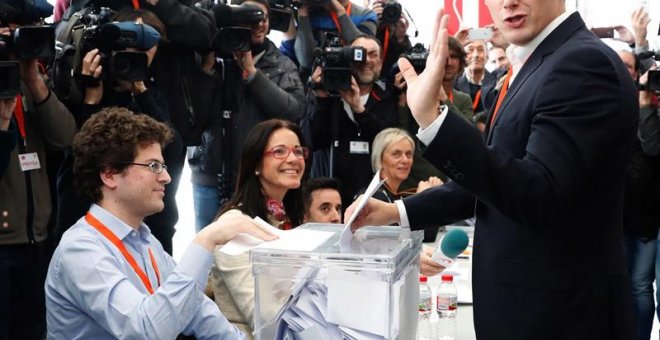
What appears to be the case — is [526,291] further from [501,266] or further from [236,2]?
[236,2]

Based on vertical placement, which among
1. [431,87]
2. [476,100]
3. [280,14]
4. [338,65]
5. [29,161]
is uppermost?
[431,87]

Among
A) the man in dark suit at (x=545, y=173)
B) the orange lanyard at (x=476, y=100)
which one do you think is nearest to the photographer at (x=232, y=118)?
the orange lanyard at (x=476, y=100)

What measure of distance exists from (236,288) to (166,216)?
116 cm

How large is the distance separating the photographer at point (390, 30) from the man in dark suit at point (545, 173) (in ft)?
11.2

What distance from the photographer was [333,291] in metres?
1.40

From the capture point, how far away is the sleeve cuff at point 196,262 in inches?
→ 74.2

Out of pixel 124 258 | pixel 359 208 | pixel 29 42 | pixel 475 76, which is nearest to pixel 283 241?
pixel 359 208

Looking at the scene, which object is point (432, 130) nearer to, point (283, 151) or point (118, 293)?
point (118, 293)

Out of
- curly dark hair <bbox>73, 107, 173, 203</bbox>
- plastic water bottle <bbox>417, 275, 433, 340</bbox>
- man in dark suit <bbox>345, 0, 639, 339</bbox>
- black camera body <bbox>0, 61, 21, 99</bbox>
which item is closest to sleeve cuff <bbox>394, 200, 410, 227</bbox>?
man in dark suit <bbox>345, 0, 639, 339</bbox>

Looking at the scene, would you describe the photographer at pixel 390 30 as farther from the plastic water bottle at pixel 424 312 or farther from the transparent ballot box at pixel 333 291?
the transparent ballot box at pixel 333 291

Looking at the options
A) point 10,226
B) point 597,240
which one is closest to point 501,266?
point 597,240

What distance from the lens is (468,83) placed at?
5910 millimetres

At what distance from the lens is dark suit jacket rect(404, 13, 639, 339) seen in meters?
1.38

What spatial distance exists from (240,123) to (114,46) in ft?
3.03
